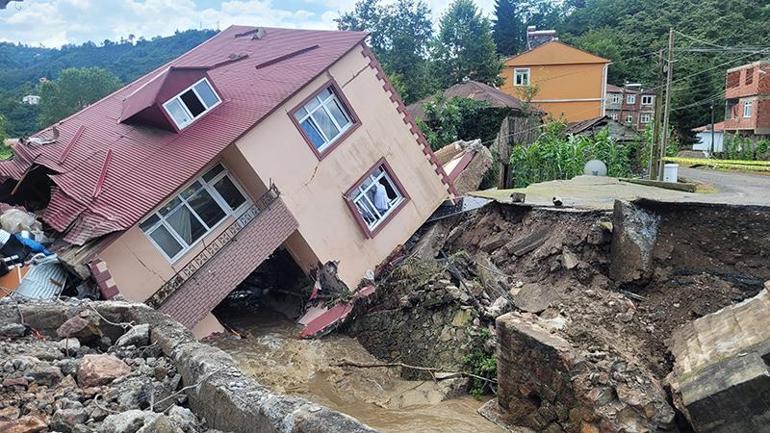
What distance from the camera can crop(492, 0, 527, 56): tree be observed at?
61281 mm

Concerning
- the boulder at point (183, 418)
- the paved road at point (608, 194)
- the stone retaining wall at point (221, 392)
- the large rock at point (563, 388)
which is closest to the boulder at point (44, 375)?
the stone retaining wall at point (221, 392)

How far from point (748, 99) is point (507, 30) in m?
29.9

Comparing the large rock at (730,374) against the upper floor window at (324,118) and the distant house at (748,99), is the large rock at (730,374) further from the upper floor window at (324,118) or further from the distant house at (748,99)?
the distant house at (748,99)

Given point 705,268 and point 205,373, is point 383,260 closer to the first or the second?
point 705,268

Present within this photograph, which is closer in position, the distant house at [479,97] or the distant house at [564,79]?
the distant house at [479,97]

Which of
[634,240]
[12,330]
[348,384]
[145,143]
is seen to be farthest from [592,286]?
[145,143]

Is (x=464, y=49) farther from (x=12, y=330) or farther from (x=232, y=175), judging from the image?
(x=12, y=330)

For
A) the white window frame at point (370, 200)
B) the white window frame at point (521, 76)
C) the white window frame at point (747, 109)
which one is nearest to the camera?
the white window frame at point (370, 200)

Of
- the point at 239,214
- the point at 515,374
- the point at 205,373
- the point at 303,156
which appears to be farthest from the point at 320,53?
the point at 205,373

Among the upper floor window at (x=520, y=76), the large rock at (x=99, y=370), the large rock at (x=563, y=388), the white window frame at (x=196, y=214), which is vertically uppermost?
the large rock at (x=99, y=370)

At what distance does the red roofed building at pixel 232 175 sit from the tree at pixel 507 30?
163 ft

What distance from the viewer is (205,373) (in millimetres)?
3859

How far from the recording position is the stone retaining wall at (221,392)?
3168 mm

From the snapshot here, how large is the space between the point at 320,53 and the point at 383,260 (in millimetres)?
5638
